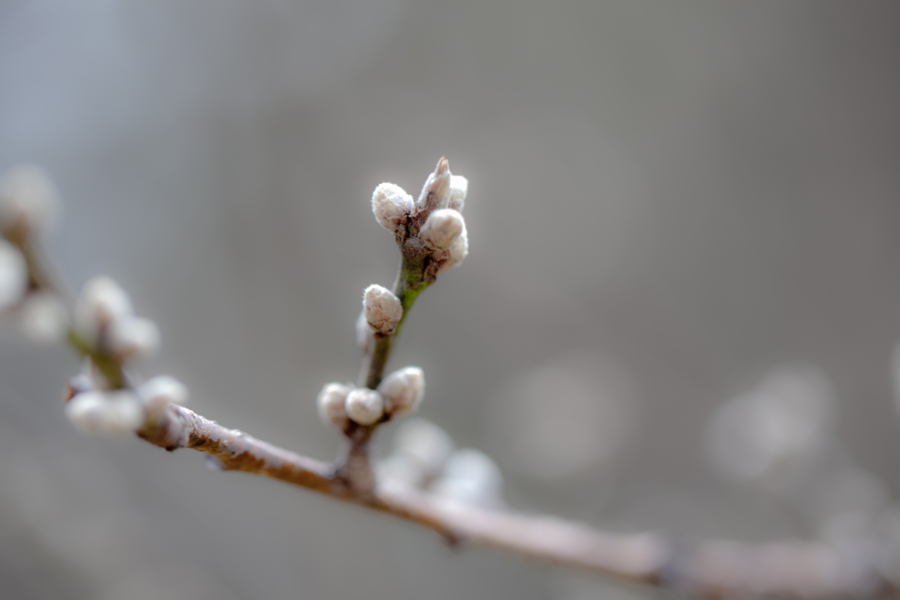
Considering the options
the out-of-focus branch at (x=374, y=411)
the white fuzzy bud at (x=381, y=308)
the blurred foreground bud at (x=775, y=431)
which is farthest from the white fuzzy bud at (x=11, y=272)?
the blurred foreground bud at (x=775, y=431)

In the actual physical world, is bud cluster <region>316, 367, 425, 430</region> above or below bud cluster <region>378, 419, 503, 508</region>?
below

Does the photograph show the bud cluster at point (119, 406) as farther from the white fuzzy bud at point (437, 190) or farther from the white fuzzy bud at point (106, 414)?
the white fuzzy bud at point (437, 190)

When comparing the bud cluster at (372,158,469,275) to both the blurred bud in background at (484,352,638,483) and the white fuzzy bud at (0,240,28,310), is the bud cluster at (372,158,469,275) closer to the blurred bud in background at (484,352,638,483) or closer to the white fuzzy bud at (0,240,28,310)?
the white fuzzy bud at (0,240,28,310)

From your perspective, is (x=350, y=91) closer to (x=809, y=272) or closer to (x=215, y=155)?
(x=215, y=155)

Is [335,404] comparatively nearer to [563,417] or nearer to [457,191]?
[457,191]

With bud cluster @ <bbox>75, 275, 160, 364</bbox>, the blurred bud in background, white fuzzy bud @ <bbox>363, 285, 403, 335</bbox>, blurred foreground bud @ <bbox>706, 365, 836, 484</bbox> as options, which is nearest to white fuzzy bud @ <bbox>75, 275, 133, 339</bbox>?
bud cluster @ <bbox>75, 275, 160, 364</bbox>

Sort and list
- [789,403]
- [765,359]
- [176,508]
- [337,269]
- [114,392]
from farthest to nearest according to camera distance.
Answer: [765,359] → [337,269] → [176,508] → [789,403] → [114,392]

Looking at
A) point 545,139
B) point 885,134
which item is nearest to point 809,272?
point 885,134

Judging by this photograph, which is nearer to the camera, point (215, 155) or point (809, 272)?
point (215, 155)

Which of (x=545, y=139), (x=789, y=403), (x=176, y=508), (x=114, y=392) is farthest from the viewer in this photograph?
(x=545, y=139)
